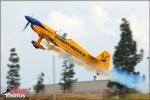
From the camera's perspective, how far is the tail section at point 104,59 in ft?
227

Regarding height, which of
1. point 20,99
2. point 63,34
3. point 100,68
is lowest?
point 20,99

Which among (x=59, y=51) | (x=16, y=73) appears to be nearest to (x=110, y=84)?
(x=59, y=51)

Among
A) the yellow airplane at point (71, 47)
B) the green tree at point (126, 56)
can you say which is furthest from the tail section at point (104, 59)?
the green tree at point (126, 56)

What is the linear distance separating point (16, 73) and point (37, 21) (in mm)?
24159

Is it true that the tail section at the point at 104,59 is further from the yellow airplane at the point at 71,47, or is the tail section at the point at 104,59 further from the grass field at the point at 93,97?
the grass field at the point at 93,97

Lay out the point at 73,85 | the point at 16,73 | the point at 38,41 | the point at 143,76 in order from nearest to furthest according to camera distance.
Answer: the point at 38,41, the point at 143,76, the point at 16,73, the point at 73,85

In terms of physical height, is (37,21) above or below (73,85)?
above

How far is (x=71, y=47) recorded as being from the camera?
68625 mm

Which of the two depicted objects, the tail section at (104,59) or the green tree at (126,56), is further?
the green tree at (126,56)

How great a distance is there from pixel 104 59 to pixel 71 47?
17.4 ft

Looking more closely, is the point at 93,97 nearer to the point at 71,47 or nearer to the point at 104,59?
the point at 104,59

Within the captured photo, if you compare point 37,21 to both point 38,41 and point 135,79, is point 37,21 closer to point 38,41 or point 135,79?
point 38,41

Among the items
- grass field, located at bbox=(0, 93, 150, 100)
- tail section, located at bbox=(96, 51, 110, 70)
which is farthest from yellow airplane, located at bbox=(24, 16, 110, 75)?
grass field, located at bbox=(0, 93, 150, 100)

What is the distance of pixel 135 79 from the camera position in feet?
232
